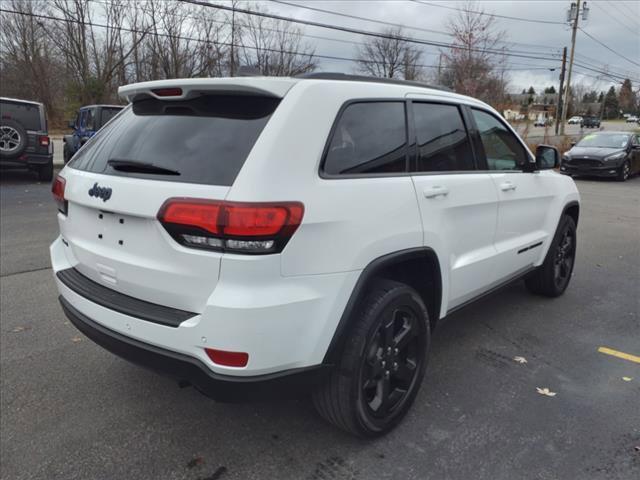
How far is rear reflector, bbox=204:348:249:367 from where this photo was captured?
6.68 feet

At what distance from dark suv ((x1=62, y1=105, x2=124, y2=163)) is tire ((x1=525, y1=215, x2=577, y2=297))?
40.3ft

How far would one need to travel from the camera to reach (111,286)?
2.47m

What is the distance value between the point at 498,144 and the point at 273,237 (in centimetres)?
248

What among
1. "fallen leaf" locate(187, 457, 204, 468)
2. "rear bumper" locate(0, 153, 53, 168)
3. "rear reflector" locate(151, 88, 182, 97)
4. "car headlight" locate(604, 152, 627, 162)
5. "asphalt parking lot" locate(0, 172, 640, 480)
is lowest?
"fallen leaf" locate(187, 457, 204, 468)

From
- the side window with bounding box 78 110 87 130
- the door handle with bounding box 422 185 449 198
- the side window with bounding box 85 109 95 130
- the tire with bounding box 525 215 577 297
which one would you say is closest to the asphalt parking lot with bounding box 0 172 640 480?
the tire with bounding box 525 215 577 297

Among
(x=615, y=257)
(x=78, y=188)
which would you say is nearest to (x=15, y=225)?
(x=78, y=188)

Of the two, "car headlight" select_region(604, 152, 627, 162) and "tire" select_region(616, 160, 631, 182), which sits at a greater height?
"car headlight" select_region(604, 152, 627, 162)

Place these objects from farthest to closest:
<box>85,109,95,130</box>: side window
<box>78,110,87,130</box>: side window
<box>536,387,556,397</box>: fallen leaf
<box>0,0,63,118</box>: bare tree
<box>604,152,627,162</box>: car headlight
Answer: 1. <box>0,0,63,118</box>: bare tree
2. <box>604,152,627,162</box>: car headlight
3. <box>78,110,87,130</box>: side window
4. <box>85,109,95,130</box>: side window
5. <box>536,387,556,397</box>: fallen leaf

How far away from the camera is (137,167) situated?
7.73 ft

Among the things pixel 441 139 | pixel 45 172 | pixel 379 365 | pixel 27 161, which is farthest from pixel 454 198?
pixel 45 172

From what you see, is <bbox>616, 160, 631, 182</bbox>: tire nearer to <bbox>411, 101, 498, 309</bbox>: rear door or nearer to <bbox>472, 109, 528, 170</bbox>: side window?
<bbox>472, 109, 528, 170</bbox>: side window

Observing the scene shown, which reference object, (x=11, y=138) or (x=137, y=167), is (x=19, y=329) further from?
(x=11, y=138)

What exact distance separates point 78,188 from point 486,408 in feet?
8.55

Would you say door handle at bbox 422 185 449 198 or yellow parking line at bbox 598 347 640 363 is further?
yellow parking line at bbox 598 347 640 363
